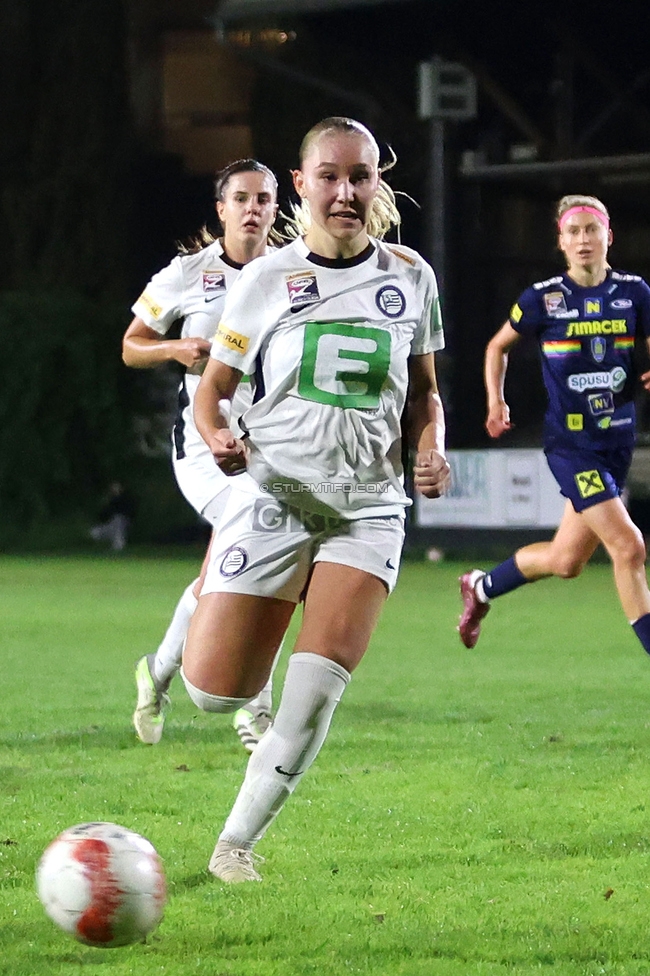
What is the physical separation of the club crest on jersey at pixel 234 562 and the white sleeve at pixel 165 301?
2429 millimetres

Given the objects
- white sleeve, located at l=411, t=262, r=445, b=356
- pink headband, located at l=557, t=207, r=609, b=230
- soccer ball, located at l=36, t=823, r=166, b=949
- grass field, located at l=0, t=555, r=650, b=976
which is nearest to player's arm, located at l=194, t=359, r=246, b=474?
white sleeve, located at l=411, t=262, r=445, b=356

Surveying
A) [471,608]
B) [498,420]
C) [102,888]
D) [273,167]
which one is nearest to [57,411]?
[273,167]

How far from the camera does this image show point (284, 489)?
15.2ft

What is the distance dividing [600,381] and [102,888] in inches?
191

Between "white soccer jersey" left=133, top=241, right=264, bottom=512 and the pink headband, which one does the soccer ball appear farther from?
the pink headband

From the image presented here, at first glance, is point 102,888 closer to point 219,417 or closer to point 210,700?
point 210,700

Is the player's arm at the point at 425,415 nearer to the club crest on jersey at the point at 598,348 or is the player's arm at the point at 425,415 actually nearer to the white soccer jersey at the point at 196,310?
the white soccer jersey at the point at 196,310

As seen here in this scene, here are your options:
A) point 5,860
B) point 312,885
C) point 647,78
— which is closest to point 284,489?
point 312,885

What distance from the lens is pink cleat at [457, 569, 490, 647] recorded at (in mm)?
9281

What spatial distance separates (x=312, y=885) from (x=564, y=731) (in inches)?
122

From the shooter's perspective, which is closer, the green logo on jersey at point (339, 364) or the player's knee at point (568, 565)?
the green logo on jersey at point (339, 364)

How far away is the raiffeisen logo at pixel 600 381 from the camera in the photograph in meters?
8.05

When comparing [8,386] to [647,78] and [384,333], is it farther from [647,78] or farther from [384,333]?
[384,333]

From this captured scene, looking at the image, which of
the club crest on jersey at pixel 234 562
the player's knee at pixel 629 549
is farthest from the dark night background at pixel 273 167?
the club crest on jersey at pixel 234 562
